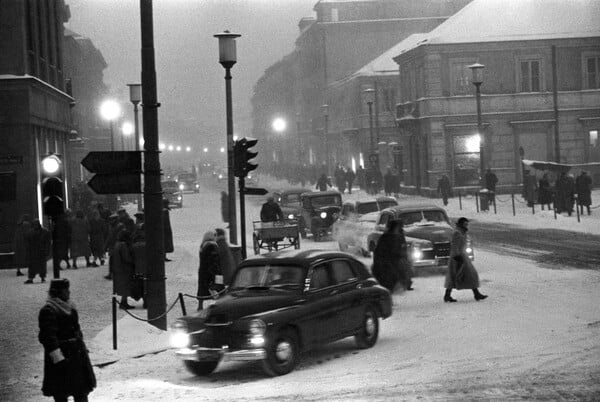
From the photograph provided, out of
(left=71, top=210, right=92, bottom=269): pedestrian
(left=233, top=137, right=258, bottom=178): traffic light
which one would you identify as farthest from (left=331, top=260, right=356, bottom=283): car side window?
(left=71, top=210, right=92, bottom=269): pedestrian

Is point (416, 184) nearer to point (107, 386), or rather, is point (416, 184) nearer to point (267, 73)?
point (107, 386)

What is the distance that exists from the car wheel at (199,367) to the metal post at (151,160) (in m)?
2.32

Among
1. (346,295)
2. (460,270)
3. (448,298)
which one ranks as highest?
(346,295)

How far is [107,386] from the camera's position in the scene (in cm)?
1284

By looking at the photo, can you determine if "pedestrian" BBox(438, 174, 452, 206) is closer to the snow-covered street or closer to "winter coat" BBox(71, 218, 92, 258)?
"winter coat" BBox(71, 218, 92, 258)

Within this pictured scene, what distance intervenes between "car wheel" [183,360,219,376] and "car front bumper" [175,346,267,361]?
0.58 feet

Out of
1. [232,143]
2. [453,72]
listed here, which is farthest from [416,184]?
[232,143]

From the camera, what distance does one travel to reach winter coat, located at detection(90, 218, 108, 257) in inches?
1115

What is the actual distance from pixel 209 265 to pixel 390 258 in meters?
3.24

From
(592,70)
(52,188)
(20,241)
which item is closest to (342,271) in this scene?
(52,188)

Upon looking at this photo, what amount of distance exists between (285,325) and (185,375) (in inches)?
56.7

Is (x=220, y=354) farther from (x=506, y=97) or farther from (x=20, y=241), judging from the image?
(x=506, y=97)

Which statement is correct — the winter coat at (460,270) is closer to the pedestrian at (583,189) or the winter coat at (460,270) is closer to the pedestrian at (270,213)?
the pedestrian at (270,213)

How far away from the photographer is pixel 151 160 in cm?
1513
